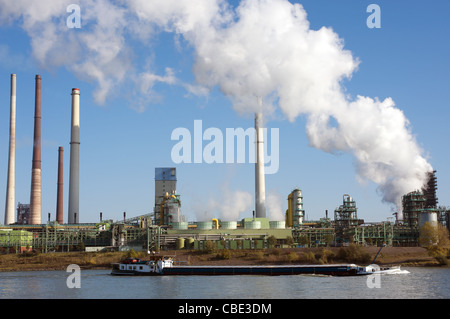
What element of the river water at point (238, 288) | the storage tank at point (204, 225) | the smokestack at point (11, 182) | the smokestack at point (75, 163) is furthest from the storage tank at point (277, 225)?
the smokestack at point (11, 182)

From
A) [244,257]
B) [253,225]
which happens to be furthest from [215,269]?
[253,225]

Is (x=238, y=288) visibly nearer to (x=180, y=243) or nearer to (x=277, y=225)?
(x=180, y=243)

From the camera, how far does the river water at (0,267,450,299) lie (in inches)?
2301

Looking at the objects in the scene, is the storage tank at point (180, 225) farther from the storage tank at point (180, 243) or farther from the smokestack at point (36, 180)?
the smokestack at point (36, 180)

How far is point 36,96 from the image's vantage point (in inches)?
6112

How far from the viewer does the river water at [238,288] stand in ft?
192

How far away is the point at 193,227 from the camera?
14562 centimetres

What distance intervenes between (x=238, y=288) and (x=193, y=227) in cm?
8103

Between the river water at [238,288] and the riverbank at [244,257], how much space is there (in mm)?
26002

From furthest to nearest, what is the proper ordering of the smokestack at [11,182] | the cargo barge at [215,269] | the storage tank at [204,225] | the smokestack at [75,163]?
the smokestack at [11,182]
the smokestack at [75,163]
the storage tank at [204,225]
the cargo barge at [215,269]

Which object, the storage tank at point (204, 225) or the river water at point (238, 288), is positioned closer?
the river water at point (238, 288)
